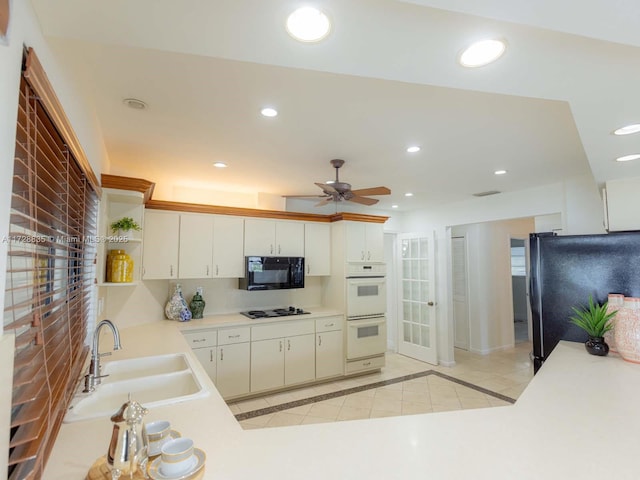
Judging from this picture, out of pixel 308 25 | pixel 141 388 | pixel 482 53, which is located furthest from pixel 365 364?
pixel 308 25

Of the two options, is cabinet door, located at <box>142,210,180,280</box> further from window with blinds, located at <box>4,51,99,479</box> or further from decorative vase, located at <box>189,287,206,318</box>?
window with blinds, located at <box>4,51,99,479</box>

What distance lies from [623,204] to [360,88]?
220 centimetres

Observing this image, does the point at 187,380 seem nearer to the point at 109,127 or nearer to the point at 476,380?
the point at 109,127

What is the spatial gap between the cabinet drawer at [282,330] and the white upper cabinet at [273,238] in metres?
0.87

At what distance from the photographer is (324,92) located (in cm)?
188

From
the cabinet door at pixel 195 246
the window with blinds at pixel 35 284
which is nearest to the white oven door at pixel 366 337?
the cabinet door at pixel 195 246

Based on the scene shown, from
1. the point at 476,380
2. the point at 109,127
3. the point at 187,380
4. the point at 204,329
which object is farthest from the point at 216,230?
the point at 476,380

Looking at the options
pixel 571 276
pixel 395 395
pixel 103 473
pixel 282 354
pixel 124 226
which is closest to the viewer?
pixel 103 473

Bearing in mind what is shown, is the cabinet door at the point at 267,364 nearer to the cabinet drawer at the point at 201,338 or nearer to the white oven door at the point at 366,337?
the cabinet drawer at the point at 201,338

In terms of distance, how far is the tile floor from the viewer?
3248 millimetres

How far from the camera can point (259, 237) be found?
405cm

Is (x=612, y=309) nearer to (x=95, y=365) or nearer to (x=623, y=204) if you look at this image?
(x=623, y=204)

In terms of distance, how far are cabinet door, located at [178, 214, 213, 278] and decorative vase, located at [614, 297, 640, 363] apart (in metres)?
3.54

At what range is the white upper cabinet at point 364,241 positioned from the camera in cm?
436
